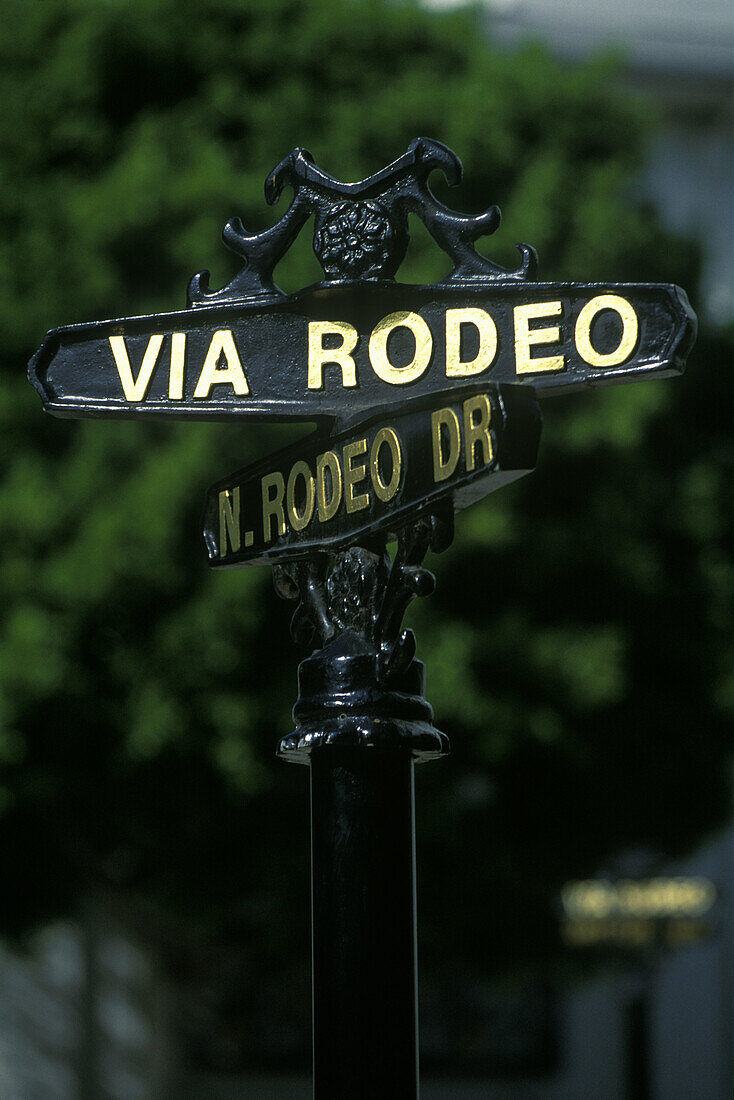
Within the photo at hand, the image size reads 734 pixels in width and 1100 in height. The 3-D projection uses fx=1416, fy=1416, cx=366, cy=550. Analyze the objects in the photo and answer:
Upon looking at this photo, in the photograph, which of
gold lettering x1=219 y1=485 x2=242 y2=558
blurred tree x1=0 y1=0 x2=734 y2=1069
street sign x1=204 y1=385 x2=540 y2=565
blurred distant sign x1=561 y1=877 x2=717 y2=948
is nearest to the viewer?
street sign x1=204 y1=385 x2=540 y2=565

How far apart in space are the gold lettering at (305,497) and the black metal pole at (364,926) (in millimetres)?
442

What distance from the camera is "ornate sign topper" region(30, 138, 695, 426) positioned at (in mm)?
2531

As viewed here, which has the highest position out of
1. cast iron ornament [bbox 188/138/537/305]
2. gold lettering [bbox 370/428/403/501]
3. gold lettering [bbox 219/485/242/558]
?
cast iron ornament [bbox 188/138/537/305]

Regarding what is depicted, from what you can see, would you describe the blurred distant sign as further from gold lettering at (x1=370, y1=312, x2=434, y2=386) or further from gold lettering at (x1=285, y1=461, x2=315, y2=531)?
gold lettering at (x1=370, y1=312, x2=434, y2=386)

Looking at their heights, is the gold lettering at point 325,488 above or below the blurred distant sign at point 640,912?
above

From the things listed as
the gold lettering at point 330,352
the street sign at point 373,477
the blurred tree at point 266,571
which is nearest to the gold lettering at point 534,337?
the street sign at point 373,477

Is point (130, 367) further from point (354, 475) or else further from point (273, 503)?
point (354, 475)

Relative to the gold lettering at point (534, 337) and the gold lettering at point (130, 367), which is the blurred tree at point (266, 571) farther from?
the gold lettering at point (534, 337)

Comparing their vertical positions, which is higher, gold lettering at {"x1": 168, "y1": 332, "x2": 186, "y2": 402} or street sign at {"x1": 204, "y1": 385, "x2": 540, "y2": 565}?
gold lettering at {"x1": 168, "y1": 332, "x2": 186, "y2": 402}

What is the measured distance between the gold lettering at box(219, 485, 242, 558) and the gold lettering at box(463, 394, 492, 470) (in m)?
0.62

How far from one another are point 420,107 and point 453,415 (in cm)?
852

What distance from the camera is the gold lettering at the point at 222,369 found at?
2.77 metres

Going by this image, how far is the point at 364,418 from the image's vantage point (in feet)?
8.60

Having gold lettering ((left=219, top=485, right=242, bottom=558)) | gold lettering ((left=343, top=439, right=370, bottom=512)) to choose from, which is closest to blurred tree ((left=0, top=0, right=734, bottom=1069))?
gold lettering ((left=219, top=485, right=242, bottom=558))
